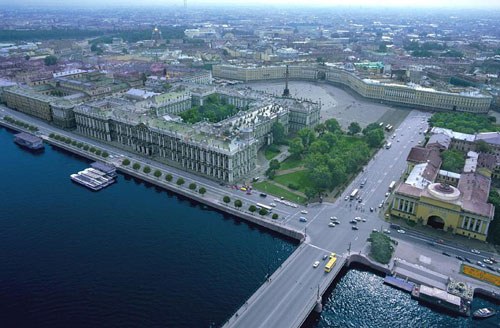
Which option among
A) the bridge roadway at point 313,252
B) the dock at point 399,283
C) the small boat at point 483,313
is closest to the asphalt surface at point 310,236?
the bridge roadway at point 313,252

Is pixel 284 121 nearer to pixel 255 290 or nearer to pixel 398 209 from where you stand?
pixel 398 209

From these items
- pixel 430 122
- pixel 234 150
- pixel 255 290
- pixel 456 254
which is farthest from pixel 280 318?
pixel 430 122

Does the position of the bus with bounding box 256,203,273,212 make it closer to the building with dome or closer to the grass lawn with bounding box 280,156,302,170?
the grass lawn with bounding box 280,156,302,170

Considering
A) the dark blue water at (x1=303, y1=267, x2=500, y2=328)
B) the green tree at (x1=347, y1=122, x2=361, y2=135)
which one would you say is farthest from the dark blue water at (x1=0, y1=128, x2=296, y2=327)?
the green tree at (x1=347, y1=122, x2=361, y2=135)

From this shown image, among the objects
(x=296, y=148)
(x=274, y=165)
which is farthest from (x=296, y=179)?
(x=296, y=148)

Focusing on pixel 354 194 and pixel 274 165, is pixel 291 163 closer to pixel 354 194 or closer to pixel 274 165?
pixel 274 165
